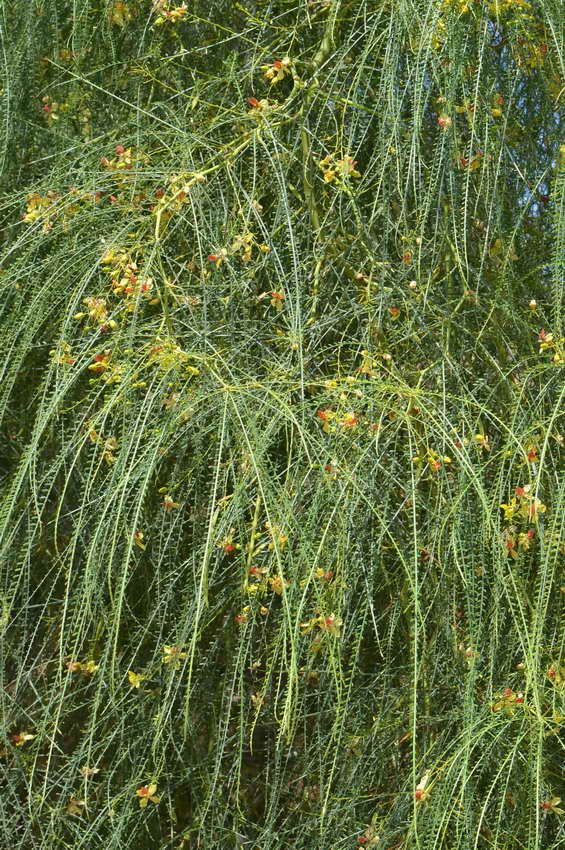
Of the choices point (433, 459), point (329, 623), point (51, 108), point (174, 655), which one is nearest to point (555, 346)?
point (433, 459)

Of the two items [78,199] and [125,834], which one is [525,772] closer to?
[125,834]

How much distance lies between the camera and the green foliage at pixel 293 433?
1238mm

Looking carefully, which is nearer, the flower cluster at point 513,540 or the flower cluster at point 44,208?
the flower cluster at point 513,540

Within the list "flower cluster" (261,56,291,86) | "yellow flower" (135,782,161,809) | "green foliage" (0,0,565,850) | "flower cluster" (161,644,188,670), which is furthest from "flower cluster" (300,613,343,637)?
"flower cluster" (261,56,291,86)

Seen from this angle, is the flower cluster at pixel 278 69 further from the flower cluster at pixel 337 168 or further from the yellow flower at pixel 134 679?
the yellow flower at pixel 134 679

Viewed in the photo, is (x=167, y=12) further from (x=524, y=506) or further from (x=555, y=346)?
(x=524, y=506)

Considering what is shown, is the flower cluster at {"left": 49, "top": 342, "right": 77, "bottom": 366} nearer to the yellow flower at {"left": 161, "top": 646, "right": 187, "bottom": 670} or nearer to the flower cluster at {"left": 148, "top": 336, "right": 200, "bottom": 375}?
the flower cluster at {"left": 148, "top": 336, "right": 200, "bottom": 375}

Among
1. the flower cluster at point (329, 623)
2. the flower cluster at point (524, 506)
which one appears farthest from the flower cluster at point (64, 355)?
the flower cluster at point (524, 506)

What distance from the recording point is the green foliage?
48.8 inches

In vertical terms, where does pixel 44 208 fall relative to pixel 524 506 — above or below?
above

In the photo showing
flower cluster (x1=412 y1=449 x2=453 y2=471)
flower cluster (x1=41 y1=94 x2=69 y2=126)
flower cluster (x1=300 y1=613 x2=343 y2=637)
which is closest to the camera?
flower cluster (x1=300 y1=613 x2=343 y2=637)

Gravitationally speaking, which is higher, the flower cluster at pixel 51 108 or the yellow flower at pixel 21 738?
the flower cluster at pixel 51 108

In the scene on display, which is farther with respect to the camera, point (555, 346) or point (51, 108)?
point (51, 108)

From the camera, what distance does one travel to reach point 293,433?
4.34ft
